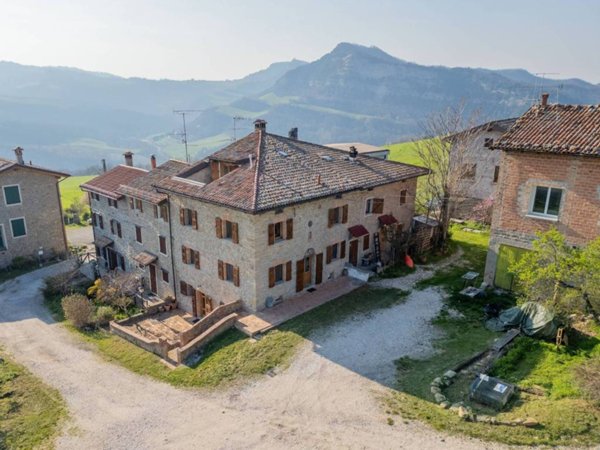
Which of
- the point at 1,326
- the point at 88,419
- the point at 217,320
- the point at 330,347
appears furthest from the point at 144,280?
the point at 330,347

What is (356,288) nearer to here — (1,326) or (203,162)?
(203,162)

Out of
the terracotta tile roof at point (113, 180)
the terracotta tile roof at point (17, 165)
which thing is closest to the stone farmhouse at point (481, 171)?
the terracotta tile roof at point (113, 180)

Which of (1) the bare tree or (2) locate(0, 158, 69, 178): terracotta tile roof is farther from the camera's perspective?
(2) locate(0, 158, 69, 178): terracotta tile roof

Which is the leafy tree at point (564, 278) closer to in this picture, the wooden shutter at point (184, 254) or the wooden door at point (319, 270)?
the wooden door at point (319, 270)

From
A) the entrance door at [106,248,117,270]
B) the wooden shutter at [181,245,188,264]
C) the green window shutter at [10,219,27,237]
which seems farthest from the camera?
the green window shutter at [10,219,27,237]

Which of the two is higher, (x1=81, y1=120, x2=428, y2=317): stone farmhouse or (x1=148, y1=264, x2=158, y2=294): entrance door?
(x1=81, y1=120, x2=428, y2=317): stone farmhouse

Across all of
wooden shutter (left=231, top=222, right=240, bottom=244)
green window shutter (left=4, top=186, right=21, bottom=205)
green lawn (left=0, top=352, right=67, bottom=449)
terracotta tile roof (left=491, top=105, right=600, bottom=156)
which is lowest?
green lawn (left=0, top=352, right=67, bottom=449)

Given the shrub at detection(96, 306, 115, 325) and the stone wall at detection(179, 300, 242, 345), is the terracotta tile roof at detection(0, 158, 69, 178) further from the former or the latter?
the stone wall at detection(179, 300, 242, 345)

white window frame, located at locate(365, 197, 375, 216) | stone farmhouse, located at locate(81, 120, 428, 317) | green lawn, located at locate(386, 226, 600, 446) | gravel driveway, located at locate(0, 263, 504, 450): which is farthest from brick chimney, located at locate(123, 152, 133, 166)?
green lawn, located at locate(386, 226, 600, 446)
